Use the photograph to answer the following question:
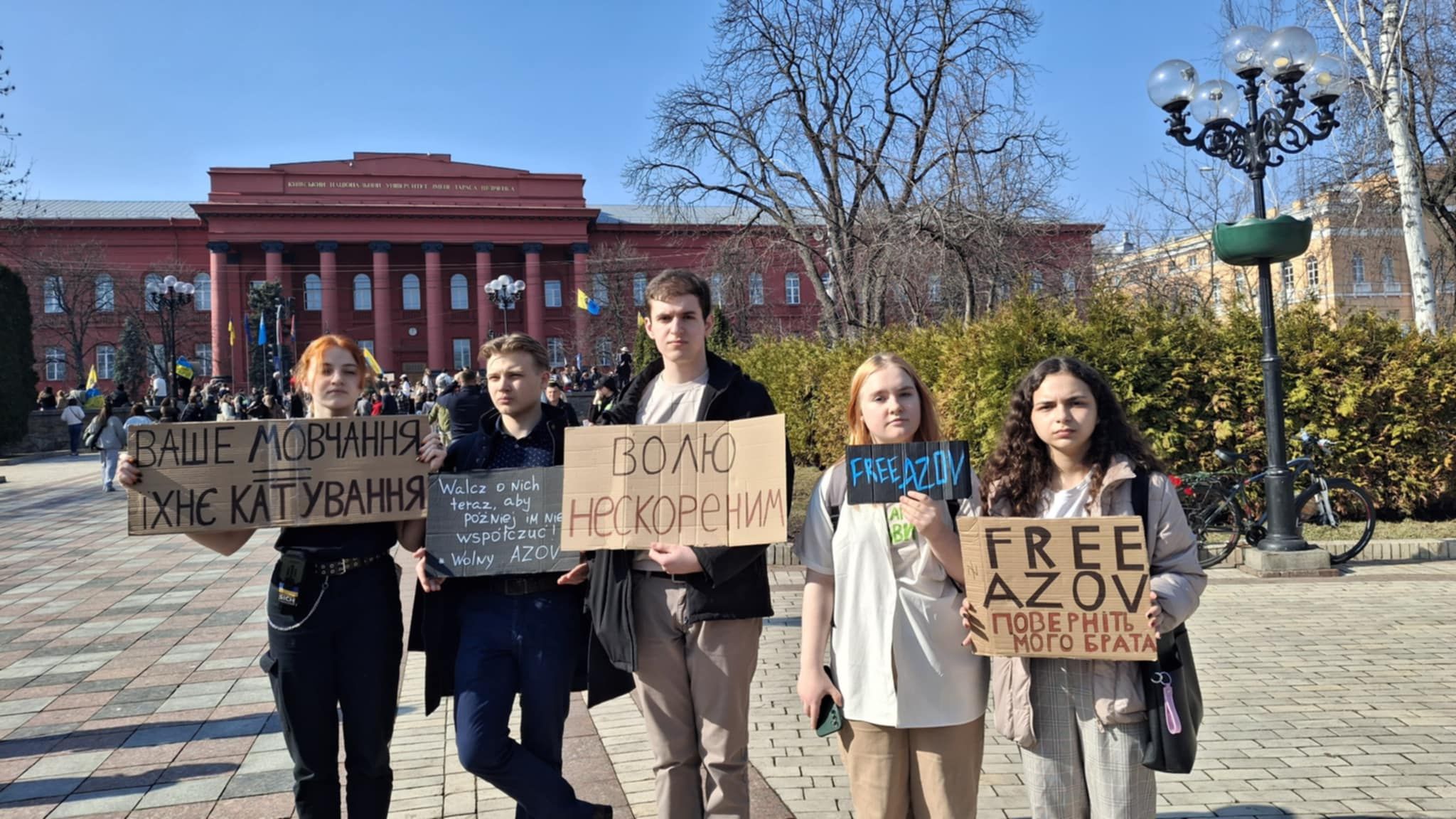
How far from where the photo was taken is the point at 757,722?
5.37 meters

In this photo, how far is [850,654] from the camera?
290cm

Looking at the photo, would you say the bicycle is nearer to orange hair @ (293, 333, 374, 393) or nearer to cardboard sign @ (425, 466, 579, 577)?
cardboard sign @ (425, 466, 579, 577)

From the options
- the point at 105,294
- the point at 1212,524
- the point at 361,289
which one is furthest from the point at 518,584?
the point at 105,294

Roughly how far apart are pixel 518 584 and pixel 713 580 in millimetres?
744

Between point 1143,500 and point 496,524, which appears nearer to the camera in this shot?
point 1143,500

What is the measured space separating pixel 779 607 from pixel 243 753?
4431 mm

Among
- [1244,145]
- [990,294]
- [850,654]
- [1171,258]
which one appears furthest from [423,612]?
[1171,258]

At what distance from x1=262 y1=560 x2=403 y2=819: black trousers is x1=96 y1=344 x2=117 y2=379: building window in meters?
68.7

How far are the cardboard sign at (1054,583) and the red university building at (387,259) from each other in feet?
180

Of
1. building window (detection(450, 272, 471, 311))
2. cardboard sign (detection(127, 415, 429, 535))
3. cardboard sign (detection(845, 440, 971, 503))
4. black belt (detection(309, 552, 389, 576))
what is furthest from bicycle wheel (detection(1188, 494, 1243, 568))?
building window (detection(450, 272, 471, 311))

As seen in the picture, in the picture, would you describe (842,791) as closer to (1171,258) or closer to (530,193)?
(1171,258)

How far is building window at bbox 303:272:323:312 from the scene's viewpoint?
208ft

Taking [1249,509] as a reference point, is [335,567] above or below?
above

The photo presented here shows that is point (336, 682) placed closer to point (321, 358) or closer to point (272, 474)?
point (272, 474)
